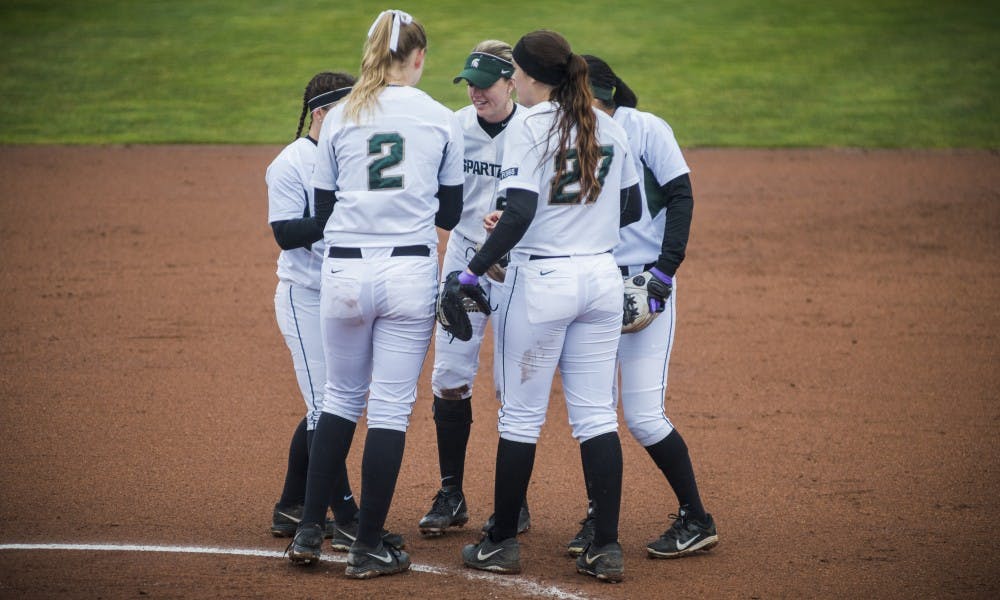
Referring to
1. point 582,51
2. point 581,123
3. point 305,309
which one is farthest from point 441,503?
point 582,51

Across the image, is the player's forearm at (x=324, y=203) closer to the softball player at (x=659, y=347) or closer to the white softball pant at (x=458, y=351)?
the white softball pant at (x=458, y=351)

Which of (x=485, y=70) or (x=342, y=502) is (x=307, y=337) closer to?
(x=342, y=502)

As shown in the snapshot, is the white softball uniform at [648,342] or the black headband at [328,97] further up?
the black headband at [328,97]

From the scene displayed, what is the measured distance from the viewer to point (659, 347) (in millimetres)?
4273

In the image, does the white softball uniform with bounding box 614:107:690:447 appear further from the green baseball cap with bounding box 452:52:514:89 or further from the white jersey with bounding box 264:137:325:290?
the white jersey with bounding box 264:137:325:290

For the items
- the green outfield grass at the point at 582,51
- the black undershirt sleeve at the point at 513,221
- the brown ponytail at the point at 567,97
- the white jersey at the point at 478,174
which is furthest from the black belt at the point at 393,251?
the green outfield grass at the point at 582,51

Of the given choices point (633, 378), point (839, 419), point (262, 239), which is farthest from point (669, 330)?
point (262, 239)

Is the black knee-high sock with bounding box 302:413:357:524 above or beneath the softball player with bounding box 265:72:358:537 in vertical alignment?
beneath

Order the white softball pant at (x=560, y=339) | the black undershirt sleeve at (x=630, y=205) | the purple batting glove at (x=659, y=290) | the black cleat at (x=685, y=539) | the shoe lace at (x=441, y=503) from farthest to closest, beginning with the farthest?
1. the shoe lace at (x=441, y=503)
2. the black cleat at (x=685, y=539)
3. the purple batting glove at (x=659, y=290)
4. the black undershirt sleeve at (x=630, y=205)
5. the white softball pant at (x=560, y=339)

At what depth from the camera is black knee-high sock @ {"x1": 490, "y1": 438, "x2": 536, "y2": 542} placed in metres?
3.97

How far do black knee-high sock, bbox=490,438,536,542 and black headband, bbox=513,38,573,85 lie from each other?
53.2 inches

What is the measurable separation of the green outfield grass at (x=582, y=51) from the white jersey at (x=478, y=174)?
10.4 meters

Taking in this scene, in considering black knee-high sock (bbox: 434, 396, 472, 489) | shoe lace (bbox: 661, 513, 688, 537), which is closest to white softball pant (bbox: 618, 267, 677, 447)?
shoe lace (bbox: 661, 513, 688, 537)

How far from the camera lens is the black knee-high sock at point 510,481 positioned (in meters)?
3.97
